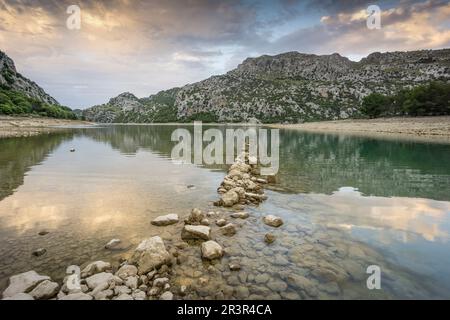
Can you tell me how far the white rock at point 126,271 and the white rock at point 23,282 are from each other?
1.55 metres

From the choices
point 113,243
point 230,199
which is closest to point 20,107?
point 230,199

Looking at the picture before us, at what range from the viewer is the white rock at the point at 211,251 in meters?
6.72

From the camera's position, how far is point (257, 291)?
17.7ft

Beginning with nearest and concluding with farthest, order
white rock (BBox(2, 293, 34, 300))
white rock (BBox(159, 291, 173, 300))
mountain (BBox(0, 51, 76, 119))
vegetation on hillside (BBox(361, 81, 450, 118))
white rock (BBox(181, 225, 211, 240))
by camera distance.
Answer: white rock (BBox(2, 293, 34, 300)) < white rock (BBox(159, 291, 173, 300)) < white rock (BBox(181, 225, 211, 240)) < vegetation on hillside (BBox(361, 81, 450, 118)) < mountain (BBox(0, 51, 76, 119))

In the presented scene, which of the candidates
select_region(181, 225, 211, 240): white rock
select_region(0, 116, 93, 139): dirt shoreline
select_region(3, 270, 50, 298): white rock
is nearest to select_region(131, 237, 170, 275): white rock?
select_region(181, 225, 211, 240): white rock

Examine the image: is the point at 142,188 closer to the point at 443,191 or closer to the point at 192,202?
the point at 192,202

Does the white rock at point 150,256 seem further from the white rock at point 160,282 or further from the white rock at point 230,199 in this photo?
the white rock at point 230,199

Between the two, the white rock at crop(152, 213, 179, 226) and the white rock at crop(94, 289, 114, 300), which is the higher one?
the white rock at crop(152, 213, 179, 226)

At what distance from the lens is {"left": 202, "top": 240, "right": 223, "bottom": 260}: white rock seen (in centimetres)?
672

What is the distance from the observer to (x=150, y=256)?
20.6 feet

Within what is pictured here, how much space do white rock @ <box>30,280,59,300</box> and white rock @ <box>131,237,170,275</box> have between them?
167cm

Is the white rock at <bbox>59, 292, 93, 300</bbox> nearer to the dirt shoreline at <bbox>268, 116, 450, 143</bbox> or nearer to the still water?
the still water

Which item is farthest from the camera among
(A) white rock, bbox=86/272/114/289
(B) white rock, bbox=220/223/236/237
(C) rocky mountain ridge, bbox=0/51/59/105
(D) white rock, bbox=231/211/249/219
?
(C) rocky mountain ridge, bbox=0/51/59/105

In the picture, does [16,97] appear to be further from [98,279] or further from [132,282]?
[132,282]
